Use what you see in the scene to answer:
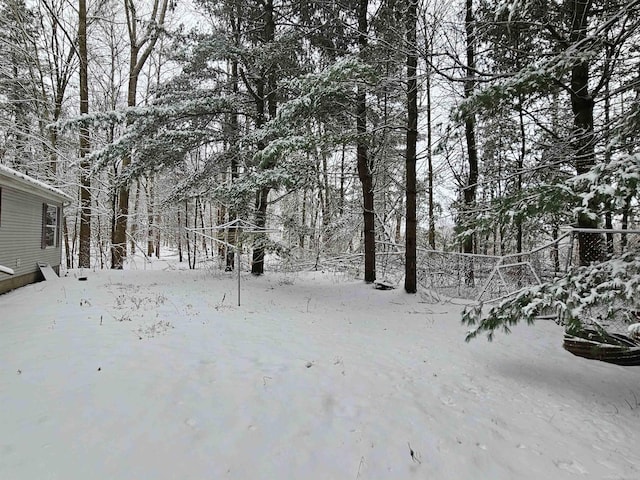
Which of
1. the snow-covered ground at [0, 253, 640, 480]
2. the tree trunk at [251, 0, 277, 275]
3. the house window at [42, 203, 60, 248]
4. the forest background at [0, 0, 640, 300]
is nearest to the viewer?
the snow-covered ground at [0, 253, 640, 480]

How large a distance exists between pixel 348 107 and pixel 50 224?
9437 millimetres

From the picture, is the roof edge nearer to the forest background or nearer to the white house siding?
the white house siding

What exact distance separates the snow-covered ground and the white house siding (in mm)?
2503

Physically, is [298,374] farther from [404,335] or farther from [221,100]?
[221,100]

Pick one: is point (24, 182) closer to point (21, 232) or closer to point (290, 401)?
point (21, 232)

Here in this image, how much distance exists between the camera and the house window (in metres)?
10.0

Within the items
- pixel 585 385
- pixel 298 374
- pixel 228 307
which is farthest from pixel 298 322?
pixel 585 385

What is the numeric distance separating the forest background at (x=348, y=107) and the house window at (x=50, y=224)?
7.39 feet

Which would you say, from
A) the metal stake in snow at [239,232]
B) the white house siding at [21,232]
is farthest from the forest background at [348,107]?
the white house siding at [21,232]

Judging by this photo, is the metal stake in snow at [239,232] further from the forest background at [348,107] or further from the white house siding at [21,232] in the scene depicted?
the white house siding at [21,232]

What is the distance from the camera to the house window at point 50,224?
10031 mm

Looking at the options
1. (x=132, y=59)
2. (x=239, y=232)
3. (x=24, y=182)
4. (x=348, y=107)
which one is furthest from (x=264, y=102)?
(x=132, y=59)

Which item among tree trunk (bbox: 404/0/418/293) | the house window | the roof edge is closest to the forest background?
tree trunk (bbox: 404/0/418/293)

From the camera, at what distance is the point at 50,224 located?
10.7 metres
